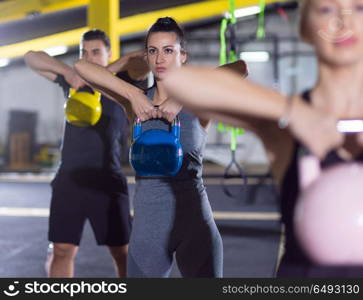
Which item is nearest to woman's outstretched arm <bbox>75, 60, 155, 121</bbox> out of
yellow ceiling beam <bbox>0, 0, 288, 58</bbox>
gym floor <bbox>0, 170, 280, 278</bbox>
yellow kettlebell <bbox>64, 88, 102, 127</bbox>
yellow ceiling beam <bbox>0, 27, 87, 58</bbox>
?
yellow kettlebell <bbox>64, 88, 102, 127</bbox>

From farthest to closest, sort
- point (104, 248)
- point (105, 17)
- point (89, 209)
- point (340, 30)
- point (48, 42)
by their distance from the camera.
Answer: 1. point (48, 42)
2. point (105, 17)
3. point (104, 248)
4. point (89, 209)
5. point (340, 30)

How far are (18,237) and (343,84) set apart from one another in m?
4.41

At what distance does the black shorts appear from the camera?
262 centimetres

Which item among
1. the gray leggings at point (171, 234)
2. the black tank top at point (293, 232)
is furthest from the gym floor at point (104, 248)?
the black tank top at point (293, 232)

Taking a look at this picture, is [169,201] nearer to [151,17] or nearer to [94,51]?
[94,51]

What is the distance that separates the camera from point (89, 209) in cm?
267

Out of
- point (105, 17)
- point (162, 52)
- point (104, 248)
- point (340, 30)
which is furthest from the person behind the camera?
point (105, 17)

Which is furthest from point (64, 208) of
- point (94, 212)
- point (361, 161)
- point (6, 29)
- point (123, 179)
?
point (6, 29)

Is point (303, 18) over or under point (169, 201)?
over

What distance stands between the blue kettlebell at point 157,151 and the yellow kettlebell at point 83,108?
83 cm

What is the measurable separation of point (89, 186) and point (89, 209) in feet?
0.38

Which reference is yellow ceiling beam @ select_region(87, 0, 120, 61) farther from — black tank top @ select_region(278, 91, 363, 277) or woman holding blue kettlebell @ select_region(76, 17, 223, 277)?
black tank top @ select_region(278, 91, 363, 277)

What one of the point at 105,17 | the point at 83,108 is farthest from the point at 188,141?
the point at 105,17

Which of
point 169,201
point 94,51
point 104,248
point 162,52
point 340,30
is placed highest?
point 94,51
